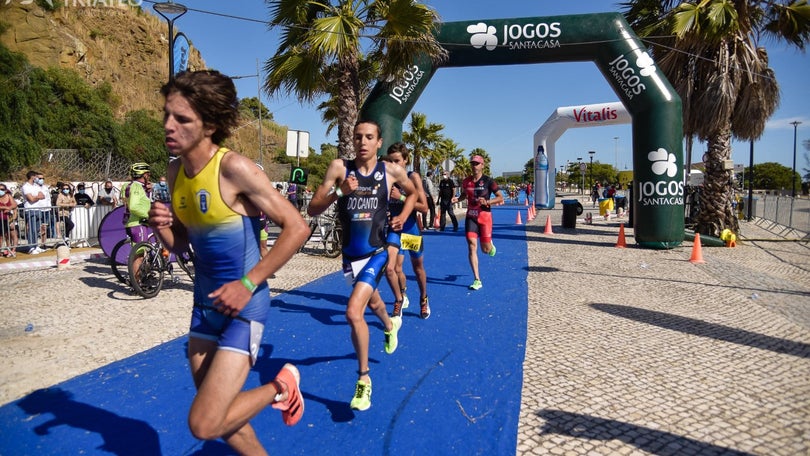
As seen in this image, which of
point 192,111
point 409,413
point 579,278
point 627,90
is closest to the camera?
point 192,111

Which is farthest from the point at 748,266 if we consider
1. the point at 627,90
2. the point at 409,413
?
the point at 409,413

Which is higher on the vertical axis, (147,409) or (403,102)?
(403,102)

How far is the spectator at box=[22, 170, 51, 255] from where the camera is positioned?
10884mm

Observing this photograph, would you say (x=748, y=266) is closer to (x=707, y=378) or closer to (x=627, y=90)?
(x=627, y=90)

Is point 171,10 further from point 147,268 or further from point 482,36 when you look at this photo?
point 482,36

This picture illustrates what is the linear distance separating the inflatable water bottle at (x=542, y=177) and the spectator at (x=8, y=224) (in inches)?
859

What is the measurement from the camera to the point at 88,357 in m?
4.54

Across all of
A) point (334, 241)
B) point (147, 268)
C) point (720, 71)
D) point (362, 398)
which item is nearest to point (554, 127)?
point (720, 71)

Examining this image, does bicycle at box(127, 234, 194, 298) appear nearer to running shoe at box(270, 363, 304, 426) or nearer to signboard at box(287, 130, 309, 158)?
running shoe at box(270, 363, 304, 426)

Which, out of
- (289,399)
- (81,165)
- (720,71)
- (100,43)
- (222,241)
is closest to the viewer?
(222,241)

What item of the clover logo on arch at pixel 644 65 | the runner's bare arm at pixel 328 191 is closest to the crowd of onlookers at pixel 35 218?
the runner's bare arm at pixel 328 191

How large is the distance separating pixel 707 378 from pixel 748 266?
22.8 feet

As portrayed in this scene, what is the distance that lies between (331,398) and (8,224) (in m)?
10.7

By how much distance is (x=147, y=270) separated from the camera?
6.88 metres
